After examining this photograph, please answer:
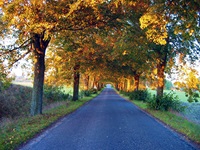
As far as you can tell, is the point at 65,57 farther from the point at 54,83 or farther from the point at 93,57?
the point at 54,83

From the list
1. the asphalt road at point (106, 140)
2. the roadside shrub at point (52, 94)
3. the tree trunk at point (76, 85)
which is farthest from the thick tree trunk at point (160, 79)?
the roadside shrub at point (52, 94)

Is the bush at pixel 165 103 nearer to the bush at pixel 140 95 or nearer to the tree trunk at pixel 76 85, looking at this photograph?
the tree trunk at pixel 76 85

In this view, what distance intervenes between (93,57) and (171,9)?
18404 millimetres

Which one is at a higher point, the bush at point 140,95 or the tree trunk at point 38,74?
the tree trunk at point 38,74

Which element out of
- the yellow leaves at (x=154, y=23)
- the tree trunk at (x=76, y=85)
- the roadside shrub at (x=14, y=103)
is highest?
the yellow leaves at (x=154, y=23)

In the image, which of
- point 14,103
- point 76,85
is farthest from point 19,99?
point 76,85

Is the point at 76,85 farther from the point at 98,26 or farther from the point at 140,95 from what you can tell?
the point at 98,26

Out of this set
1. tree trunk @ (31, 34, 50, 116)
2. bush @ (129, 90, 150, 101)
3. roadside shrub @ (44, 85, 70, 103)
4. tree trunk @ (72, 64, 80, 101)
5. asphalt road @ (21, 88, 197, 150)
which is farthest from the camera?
bush @ (129, 90, 150, 101)

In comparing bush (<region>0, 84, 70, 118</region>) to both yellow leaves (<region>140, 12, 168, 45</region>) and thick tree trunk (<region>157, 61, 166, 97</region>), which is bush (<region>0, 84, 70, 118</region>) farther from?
yellow leaves (<region>140, 12, 168, 45</region>)

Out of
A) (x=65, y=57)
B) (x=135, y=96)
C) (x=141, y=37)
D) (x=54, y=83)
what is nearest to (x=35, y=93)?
(x=141, y=37)

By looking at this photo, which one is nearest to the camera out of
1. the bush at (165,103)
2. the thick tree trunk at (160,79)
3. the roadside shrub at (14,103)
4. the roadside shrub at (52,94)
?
the bush at (165,103)

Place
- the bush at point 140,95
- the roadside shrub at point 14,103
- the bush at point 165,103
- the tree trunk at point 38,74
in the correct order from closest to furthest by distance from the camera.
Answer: the tree trunk at point 38,74 → the bush at point 165,103 → the roadside shrub at point 14,103 → the bush at point 140,95

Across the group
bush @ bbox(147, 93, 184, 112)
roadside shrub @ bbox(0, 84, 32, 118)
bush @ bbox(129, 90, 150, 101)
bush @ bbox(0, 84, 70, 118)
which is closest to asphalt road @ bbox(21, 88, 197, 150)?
bush @ bbox(147, 93, 184, 112)

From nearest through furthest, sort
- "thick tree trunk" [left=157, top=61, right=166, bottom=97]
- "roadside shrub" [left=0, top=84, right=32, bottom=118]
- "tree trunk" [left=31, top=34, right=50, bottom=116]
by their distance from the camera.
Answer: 1. "tree trunk" [left=31, top=34, right=50, bottom=116]
2. "roadside shrub" [left=0, top=84, right=32, bottom=118]
3. "thick tree trunk" [left=157, top=61, right=166, bottom=97]
